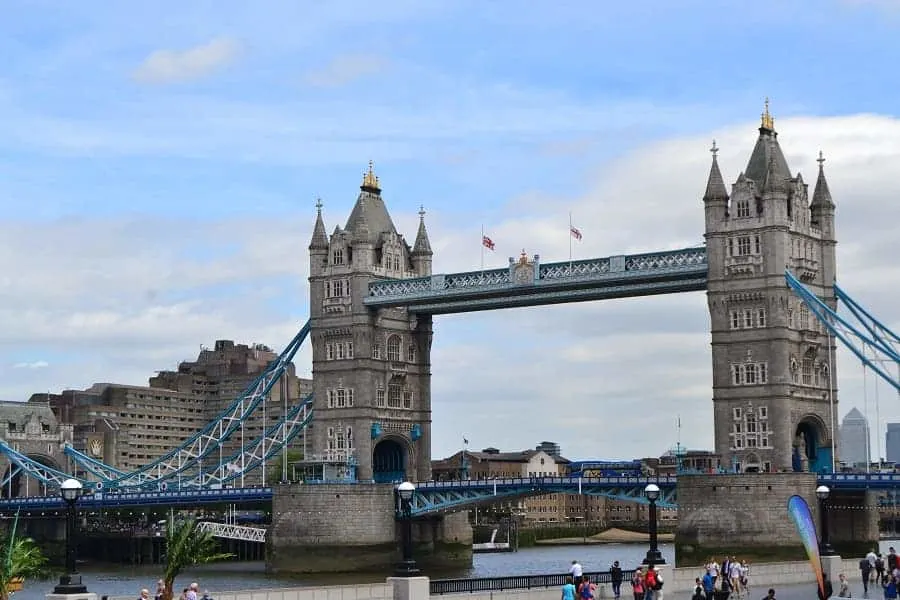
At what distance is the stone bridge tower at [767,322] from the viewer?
9969 cm

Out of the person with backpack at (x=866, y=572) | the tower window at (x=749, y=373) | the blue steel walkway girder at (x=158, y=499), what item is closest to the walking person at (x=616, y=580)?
the person with backpack at (x=866, y=572)

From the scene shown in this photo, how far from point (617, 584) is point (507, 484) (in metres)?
49.3

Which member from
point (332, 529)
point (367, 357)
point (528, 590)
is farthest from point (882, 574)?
point (367, 357)

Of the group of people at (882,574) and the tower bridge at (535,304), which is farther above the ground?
the tower bridge at (535,304)

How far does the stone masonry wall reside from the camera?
307ft

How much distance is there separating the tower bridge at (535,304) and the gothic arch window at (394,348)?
0.09 m

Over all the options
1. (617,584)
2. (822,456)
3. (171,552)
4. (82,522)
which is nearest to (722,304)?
(822,456)

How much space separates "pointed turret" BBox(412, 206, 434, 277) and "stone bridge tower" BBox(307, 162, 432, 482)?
13 cm

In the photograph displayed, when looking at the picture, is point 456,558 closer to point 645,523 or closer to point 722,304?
point 722,304

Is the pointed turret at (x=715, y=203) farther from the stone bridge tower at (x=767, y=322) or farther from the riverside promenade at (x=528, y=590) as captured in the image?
the riverside promenade at (x=528, y=590)

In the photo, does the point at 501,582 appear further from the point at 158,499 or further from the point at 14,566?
the point at 158,499

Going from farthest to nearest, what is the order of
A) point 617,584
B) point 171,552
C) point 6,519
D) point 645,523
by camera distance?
1. point 645,523
2. point 6,519
3. point 617,584
4. point 171,552

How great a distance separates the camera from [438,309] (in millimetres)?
117938

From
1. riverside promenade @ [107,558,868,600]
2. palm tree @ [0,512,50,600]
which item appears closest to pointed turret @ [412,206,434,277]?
riverside promenade @ [107,558,868,600]
